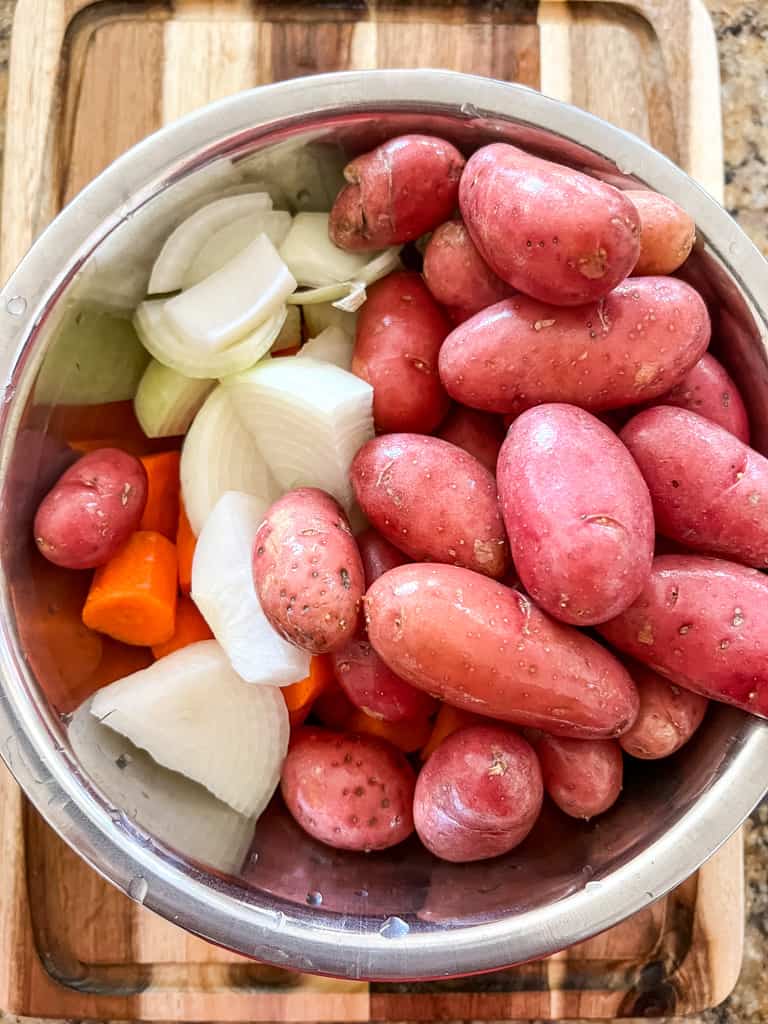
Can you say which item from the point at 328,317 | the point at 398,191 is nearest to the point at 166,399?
the point at 328,317

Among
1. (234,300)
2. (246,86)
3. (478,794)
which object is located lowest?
(478,794)

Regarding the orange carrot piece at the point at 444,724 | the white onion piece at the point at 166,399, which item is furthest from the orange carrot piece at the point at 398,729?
the white onion piece at the point at 166,399

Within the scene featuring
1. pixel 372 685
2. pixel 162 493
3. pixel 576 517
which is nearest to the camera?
pixel 576 517

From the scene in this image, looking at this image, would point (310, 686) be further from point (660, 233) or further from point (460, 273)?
point (660, 233)

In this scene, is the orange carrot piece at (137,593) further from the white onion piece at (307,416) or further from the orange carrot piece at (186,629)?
the white onion piece at (307,416)

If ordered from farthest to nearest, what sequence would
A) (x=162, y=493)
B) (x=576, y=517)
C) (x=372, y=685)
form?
(x=162, y=493) < (x=372, y=685) < (x=576, y=517)

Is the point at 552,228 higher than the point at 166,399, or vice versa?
the point at 552,228

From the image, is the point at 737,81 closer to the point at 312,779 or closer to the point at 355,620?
the point at 355,620

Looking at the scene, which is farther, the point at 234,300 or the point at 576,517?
the point at 234,300
